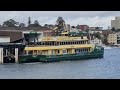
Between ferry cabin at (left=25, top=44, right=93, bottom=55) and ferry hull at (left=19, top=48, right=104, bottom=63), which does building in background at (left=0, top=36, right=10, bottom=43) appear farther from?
ferry hull at (left=19, top=48, right=104, bottom=63)

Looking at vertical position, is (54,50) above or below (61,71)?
above

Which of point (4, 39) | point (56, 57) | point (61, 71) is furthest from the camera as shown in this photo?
point (4, 39)

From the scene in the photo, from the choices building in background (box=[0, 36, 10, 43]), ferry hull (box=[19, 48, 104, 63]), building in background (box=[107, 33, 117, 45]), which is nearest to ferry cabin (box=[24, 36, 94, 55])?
ferry hull (box=[19, 48, 104, 63])

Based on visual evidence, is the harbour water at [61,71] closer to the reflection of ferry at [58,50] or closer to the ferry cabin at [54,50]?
the reflection of ferry at [58,50]

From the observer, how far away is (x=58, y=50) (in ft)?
37.3

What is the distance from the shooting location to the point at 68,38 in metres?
11.6

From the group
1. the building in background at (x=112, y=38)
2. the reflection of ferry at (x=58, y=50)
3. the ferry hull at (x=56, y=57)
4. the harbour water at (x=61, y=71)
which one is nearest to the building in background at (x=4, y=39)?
the reflection of ferry at (x=58, y=50)

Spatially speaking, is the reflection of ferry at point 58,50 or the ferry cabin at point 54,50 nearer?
the reflection of ferry at point 58,50

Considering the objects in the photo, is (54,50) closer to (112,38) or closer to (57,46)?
(57,46)

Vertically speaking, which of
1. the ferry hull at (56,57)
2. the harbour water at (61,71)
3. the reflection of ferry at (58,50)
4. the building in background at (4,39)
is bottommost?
the harbour water at (61,71)

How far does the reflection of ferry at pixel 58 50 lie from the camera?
437 inches

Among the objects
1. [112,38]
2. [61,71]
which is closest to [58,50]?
[61,71]

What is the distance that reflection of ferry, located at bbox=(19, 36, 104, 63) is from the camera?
11.1 metres
